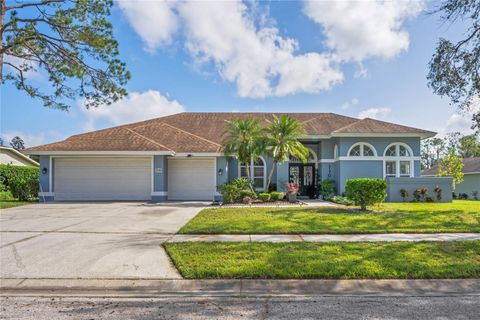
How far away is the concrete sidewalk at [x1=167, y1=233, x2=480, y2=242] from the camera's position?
721 centimetres

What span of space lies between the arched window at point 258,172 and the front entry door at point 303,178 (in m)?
1.93

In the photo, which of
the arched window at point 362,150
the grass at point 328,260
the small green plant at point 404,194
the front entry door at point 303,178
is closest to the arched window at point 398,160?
the arched window at point 362,150

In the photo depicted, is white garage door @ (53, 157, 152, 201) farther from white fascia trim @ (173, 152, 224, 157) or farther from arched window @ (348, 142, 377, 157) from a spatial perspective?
arched window @ (348, 142, 377, 157)

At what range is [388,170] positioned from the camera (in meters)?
18.3

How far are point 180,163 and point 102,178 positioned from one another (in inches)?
176

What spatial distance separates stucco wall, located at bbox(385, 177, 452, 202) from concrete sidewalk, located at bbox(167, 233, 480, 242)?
9.04 m

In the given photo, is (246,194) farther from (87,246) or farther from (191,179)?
(87,246)

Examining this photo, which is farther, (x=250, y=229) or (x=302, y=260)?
(x=250, y=229)

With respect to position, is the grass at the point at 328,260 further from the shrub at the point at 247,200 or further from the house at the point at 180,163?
the house at the point at 180,163

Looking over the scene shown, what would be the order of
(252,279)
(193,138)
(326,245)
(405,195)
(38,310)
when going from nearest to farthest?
(38,310) < (252,279) < (326,245) < (405,195) < (193,138)

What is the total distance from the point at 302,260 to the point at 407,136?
15.4m

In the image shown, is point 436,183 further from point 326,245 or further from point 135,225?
point 135,225

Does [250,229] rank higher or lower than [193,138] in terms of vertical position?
lower

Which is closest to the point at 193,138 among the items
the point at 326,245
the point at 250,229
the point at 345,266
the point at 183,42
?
the point at 183,42
